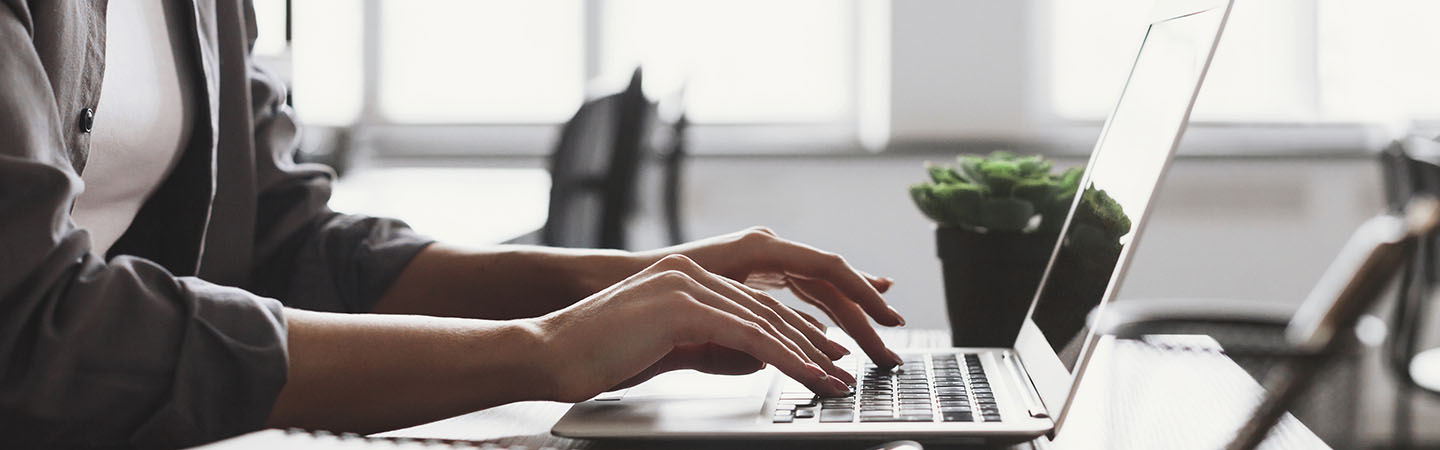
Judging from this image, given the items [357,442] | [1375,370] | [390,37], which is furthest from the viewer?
[390,37]

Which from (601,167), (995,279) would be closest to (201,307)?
(995,279)

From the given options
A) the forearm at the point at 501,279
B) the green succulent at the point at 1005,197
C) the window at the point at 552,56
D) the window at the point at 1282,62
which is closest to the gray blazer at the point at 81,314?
the forearm at the point at 501,279

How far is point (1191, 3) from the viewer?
28.3 inches

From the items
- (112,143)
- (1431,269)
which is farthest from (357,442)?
(1431,269)

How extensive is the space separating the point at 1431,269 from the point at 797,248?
5.49 feet

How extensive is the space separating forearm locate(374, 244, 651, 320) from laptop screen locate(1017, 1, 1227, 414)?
0.96 feet

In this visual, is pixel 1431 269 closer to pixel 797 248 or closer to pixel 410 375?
pixel 797 248

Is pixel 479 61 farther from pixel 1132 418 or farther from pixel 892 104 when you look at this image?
pixel 1132 418

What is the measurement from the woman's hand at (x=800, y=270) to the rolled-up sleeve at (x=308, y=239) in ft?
0.74

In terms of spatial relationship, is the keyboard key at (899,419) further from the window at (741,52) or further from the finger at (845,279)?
the window at (741,52)

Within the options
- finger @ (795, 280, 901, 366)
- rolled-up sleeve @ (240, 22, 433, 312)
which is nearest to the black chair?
rolled-up sleeve @ (240, 22, 433, 312)

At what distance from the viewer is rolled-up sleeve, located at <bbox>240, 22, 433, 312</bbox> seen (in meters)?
0.93

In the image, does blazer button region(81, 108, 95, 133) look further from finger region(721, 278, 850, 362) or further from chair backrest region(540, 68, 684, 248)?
chair backrest region(540, 68, 684, 248)

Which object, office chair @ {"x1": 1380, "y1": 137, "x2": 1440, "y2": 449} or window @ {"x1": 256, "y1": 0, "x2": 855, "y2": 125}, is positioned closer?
office chair @ {"x1": 1380, "y1": 137, "x2": 1440, "y2": 449}
